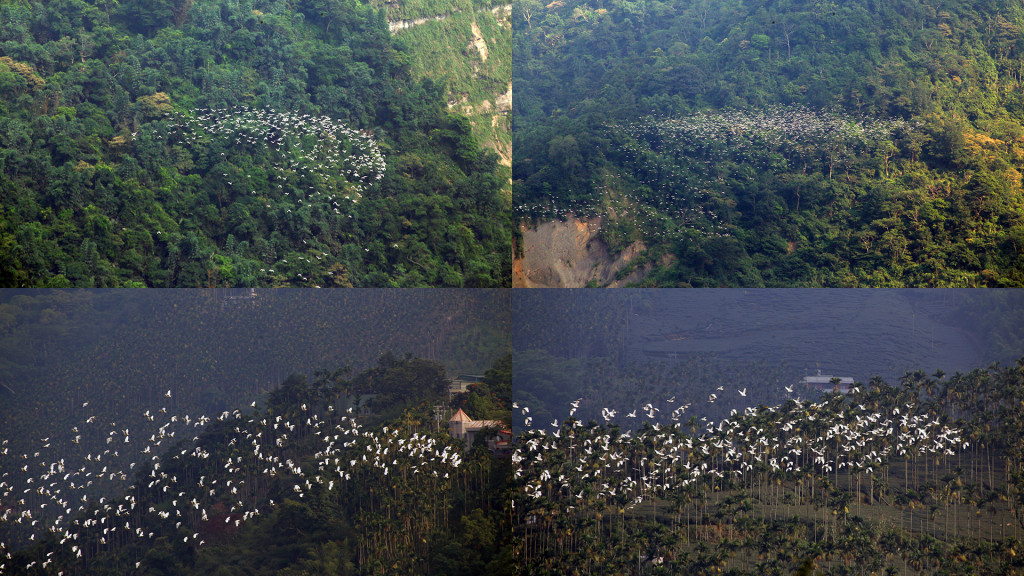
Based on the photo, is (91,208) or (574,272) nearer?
(91,208)

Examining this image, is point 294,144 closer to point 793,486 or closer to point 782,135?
point 782,135

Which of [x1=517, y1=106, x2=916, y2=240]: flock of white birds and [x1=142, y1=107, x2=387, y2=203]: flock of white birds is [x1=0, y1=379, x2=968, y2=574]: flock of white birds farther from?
[x1=142, y1=107, x2=387, y2=203]: flock of white birds

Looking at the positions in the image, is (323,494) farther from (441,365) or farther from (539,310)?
(539,310)

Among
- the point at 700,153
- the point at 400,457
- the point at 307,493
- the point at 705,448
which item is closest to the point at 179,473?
the point at 307,493

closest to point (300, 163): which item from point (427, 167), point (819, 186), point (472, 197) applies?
point (427, 167)

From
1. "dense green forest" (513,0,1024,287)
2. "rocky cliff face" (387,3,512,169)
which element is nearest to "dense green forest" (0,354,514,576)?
"dense green forest" (513,0,1024,287)

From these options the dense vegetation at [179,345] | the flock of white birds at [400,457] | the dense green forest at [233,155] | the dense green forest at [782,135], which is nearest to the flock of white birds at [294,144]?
the dense green forest at [233,155]

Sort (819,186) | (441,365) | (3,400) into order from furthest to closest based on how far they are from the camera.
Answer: (819,186)
(441,365)
(3,400)
